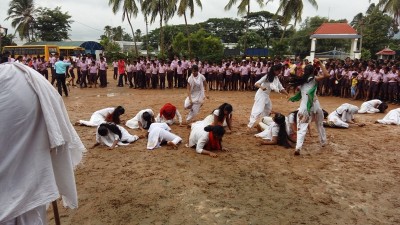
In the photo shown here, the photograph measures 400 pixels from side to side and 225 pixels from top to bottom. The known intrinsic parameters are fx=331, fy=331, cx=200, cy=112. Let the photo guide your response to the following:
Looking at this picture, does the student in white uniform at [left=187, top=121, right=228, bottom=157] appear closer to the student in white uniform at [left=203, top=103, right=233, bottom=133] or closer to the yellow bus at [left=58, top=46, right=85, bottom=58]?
the student in white uniform at [left=203, top=103, right=233, bottom=133]

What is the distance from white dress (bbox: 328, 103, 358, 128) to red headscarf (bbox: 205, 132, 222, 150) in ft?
11.8

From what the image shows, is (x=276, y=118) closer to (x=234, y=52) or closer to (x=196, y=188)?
(x=196, y=188)

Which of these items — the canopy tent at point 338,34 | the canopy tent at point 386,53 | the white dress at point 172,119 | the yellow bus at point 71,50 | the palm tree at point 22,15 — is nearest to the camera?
the white dress at point 172,119

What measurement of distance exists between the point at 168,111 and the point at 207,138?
227 cm

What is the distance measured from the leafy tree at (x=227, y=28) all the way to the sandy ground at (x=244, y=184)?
56.9 metres

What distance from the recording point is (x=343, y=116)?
8586mm

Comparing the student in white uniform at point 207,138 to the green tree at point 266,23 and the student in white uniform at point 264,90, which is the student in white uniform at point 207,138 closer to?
the student in white uniform at point 264,90

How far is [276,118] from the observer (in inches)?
257

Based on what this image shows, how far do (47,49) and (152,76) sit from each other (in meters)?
21.4

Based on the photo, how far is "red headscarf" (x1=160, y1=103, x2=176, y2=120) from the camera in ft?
26.2

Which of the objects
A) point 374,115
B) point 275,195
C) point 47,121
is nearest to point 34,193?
point 47,121

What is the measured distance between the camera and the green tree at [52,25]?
4703cm

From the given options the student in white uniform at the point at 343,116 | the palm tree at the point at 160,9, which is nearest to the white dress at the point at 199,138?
the student in white uniform at the point at 343,116

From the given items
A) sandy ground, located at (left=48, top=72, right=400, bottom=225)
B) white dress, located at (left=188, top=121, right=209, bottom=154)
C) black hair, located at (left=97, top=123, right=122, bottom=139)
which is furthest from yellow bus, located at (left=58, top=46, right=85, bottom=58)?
white dress, located at (left=188, top=121, right=209, bottom=154)
